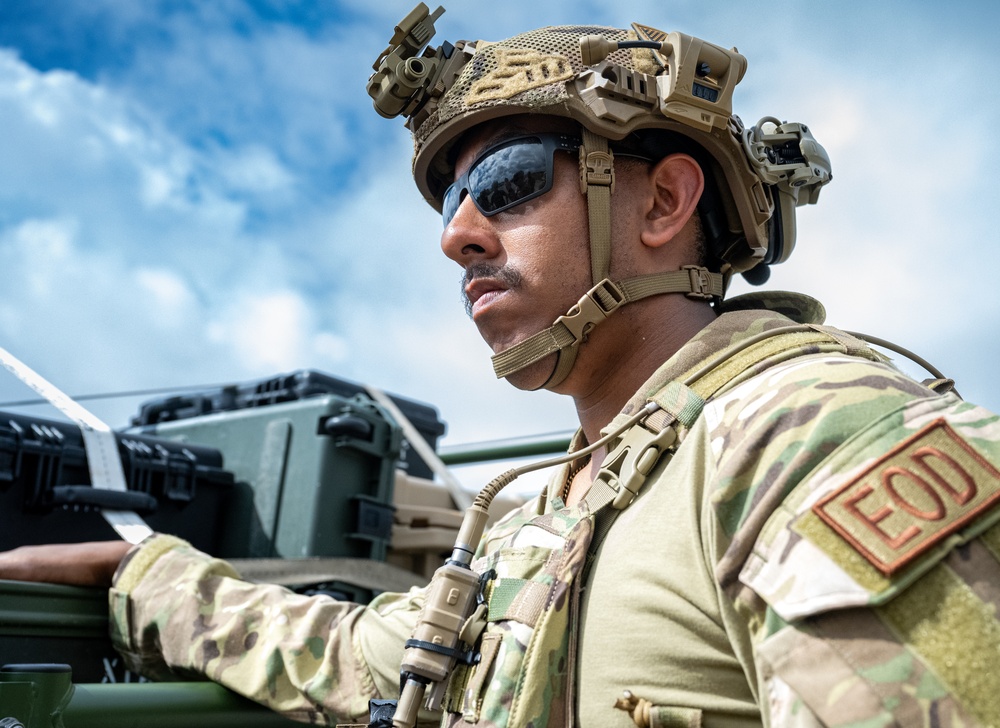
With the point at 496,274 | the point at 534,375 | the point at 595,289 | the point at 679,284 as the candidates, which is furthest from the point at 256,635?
the point at 679,284

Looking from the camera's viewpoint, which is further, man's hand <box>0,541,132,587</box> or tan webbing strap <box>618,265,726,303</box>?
man's hand <box>0,541,132,587</box>

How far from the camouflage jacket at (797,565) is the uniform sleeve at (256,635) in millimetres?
689

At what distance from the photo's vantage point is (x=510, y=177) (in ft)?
6.55

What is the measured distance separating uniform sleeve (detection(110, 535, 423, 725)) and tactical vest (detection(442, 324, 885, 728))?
25.4 inches

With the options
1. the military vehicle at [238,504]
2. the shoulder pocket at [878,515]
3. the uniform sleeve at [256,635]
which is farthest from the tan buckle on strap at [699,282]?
the military vehicle at [238,504]

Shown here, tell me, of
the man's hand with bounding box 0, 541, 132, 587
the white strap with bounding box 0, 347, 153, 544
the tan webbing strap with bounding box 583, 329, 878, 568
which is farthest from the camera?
the white strap with bounding box 0, 347, 153, 544

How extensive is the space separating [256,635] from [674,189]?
1.37 m

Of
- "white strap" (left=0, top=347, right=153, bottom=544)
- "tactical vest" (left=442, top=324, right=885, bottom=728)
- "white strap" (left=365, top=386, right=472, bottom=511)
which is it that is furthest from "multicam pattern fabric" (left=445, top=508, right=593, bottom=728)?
"white strap" (left=365, top=386, right=472, bottom=511)

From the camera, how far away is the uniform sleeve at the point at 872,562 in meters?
1.11

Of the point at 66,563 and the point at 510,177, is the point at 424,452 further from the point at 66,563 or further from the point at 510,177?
the point at 510,177

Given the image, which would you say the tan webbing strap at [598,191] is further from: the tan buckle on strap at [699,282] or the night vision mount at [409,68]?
the night vision mount at [409,68]

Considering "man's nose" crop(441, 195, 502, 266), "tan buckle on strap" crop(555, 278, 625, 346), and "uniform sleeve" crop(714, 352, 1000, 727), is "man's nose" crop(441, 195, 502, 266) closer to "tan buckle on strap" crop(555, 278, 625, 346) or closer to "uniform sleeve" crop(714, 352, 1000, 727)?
"tan buckle on strap" crop(555, 278, 625, 346)

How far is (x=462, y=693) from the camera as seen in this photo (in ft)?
5.05

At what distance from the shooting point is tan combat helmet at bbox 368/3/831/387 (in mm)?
1979
